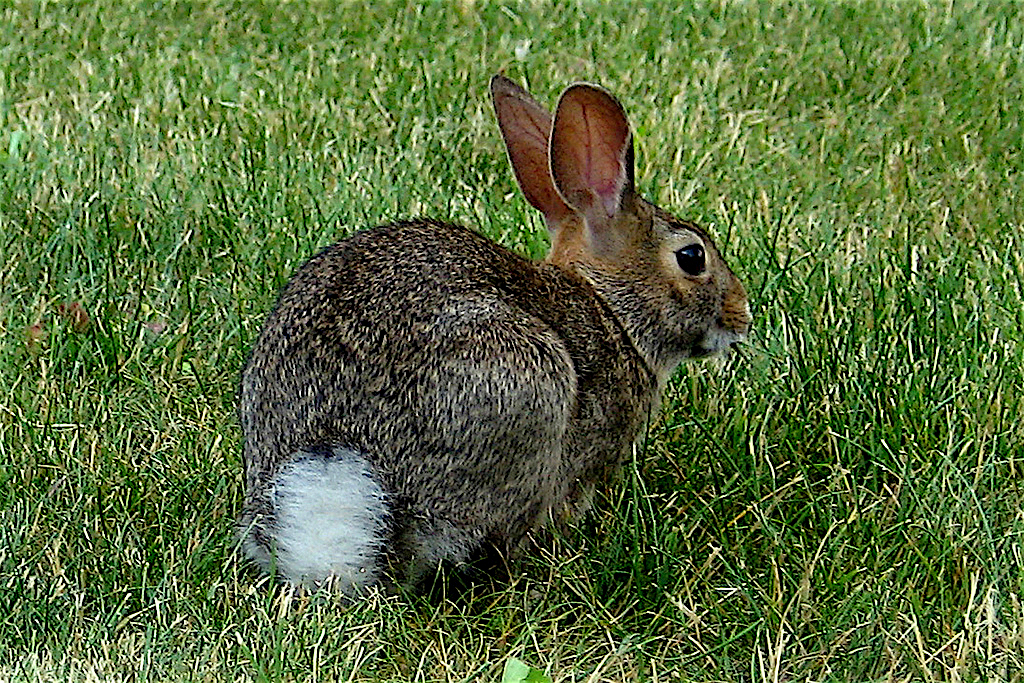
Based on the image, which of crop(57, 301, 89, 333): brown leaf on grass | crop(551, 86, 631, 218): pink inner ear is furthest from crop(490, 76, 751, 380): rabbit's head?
crop(57, 301, 89, 333): brown leaf on grass

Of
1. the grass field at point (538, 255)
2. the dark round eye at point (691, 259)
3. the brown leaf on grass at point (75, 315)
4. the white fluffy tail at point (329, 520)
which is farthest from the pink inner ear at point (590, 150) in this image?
the brown leaf on grass at point (75, 315)

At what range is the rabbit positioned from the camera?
10.2 ft

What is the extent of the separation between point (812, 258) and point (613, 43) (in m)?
2.32

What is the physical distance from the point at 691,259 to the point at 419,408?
91 cm

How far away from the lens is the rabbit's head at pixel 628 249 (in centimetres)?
358

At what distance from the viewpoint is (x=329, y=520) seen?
3.13 m

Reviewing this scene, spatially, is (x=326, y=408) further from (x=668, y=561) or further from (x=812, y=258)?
(x=812, y=258)

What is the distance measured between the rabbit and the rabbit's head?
61 mm

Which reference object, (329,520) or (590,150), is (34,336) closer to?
(329,520)

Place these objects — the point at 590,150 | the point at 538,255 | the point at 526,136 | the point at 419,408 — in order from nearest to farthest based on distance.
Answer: the point at 419,408
the point at 590,150
the point at 526,136
the point at 538,255

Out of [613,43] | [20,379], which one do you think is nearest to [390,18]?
[613,43]

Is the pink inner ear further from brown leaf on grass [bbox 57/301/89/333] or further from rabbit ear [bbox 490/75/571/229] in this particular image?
brown leaf on grass [bbox 57/301/89/333]

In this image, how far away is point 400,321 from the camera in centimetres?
313

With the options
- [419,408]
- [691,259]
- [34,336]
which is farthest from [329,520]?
[34,336]
